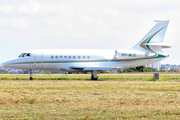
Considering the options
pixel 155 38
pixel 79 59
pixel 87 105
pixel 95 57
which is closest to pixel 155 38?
pixel 155 38

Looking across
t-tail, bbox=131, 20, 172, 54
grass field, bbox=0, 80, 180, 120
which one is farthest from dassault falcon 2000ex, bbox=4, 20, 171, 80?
grass field, bbox=0, 80, 180, 120

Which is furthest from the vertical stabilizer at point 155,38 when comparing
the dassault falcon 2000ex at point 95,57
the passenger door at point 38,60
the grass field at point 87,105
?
the grass field at point 87,105

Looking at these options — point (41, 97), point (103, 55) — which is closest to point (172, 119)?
point (41, 97)

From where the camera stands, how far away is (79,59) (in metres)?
33.3

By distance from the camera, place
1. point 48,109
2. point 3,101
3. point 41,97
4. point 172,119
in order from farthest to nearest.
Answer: point 41,97 → point 3,101 → point 48,109 → point 172,119

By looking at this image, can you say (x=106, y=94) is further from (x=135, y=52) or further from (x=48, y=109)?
(x=135, y=52)

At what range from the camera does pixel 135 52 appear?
34.5m

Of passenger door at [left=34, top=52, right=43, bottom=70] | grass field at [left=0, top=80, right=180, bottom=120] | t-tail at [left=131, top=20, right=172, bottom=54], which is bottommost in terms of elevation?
grass field at [left=0, top=80, right=180, bottom=120]

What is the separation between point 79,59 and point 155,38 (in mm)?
9754

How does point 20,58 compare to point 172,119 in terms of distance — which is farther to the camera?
point 20,58

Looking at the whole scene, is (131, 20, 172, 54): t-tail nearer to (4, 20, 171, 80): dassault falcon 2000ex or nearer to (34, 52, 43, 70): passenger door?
(4, 20, 171, 80): dassault falcon 2000ex

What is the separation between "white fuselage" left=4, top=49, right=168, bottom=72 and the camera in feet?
107

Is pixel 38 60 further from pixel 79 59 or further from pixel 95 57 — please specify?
pixel 95 57

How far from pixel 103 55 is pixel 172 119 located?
23146mm
